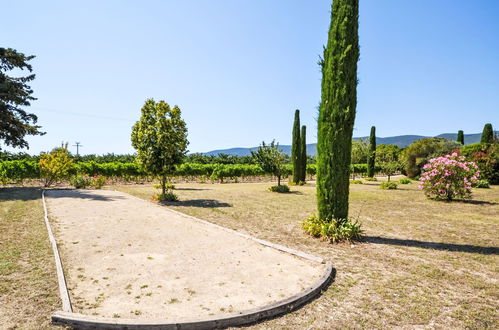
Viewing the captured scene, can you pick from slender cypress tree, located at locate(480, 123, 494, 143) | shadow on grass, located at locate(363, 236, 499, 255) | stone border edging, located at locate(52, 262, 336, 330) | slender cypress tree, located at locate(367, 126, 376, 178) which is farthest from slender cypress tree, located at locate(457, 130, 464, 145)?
stone border edging, located at locate(52, 262, 336, 330)

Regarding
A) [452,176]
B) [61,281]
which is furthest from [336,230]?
[452,176]

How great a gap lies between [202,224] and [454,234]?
805 cm

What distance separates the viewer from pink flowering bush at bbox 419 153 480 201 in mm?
15539

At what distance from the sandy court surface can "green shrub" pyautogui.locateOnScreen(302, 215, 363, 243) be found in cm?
189

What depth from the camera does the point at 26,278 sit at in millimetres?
4855

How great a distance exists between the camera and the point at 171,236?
7.92 m

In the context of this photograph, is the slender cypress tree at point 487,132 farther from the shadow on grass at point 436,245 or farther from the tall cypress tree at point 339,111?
the tall cypress tree at point 339,111

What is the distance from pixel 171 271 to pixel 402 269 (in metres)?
4.64

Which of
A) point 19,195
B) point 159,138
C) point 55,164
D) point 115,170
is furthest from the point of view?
point 115,170

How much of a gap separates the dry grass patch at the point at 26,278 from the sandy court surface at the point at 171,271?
1.00ft

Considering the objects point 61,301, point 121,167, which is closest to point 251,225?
point 61,301

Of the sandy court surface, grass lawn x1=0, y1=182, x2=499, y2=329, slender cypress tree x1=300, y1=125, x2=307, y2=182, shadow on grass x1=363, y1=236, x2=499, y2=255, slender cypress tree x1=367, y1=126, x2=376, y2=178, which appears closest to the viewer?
grass lawn x1=0, y1=182, x2=499, y2=329

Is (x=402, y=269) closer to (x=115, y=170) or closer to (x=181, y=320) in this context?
(x=181, y=320)

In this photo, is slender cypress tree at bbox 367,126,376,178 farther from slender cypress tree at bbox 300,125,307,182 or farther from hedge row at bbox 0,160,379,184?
slender cypress tree at bbox 300,125,307,182
